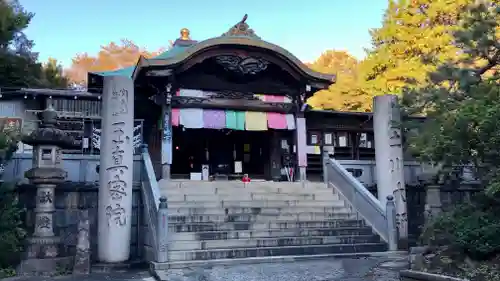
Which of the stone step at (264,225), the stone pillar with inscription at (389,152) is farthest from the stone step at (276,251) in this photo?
the stone pillar with inscription at (389,152)

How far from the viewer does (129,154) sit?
1205cm

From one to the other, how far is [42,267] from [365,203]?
892cm

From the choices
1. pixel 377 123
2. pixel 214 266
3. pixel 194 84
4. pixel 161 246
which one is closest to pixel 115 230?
pixel 161 246

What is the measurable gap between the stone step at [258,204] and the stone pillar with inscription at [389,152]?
5.04 ft

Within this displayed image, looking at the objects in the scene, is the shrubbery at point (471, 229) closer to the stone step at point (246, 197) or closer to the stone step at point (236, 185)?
the stone step at point (246, 197)

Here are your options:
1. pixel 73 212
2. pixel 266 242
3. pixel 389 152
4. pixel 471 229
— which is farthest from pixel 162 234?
pixel 389 152

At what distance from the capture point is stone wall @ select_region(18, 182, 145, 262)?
39.5 feet

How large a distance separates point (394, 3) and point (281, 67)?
39.8 feet

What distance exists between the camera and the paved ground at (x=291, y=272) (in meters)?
8.92

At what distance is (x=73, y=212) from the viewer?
1240 centimetres

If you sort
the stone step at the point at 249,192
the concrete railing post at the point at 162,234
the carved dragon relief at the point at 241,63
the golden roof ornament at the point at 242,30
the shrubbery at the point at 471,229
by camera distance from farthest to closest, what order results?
the golden roof ornament at the point at 242,30 → the carved dragon relief at the point at 241,63 → the stone step at the point at 249,192 → the concrete railing post at the point at 162,234 → the shrubbery at the point at 471,229

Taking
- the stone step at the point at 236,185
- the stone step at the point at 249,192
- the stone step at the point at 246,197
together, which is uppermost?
the stone step at the point at 236,185

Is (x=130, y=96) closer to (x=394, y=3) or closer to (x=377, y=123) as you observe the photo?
(x=377, y=123)

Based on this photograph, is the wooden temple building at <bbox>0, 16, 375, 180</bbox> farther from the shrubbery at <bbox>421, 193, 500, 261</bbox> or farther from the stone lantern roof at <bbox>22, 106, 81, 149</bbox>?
the shrubbery at <bbox>421, 193, 500, 261</bbox>
